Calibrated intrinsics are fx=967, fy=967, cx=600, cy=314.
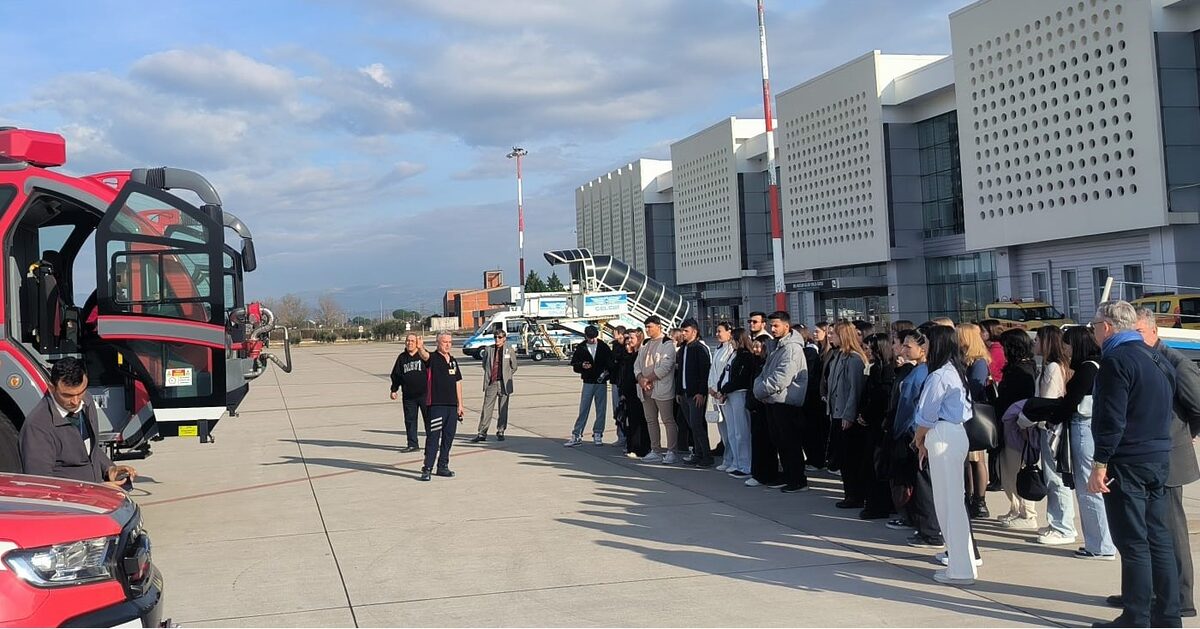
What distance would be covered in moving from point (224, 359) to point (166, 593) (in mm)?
2813

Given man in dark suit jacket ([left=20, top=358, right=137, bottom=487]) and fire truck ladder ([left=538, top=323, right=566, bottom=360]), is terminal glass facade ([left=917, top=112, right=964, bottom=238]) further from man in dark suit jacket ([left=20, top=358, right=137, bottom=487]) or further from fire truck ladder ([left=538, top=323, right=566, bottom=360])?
man in dark suit jacket ([left=20, top=358, right=137, bottom=487])

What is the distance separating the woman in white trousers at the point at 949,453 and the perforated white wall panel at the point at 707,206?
5617cm

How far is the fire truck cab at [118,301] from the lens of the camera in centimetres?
848

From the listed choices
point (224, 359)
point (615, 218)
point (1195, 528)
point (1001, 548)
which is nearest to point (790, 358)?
point (1001, 548)

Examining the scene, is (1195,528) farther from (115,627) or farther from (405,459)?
(405,459)

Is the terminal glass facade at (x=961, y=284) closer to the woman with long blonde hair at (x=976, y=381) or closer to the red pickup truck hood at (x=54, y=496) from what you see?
the woman with long blonde hair at (x=976, y=381)

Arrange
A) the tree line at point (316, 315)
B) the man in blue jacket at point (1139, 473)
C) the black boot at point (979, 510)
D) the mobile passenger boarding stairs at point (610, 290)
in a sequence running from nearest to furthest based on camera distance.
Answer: the man in blue jacket at point (1139, 473)
the black boot at point (979, 510)
the mobile passenger boarding stairs at point (610, 290)
the tree line at point (316, 315)

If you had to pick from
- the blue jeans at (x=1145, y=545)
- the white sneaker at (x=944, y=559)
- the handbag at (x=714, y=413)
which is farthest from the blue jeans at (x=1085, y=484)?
the handbag at (x=714, y=413)

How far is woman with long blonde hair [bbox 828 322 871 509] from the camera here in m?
9.12

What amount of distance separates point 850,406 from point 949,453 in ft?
7.80

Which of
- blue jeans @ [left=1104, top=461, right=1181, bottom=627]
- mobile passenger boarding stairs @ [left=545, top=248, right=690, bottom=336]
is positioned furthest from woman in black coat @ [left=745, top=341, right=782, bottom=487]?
mobile passenger boarding stairs @ [left=545, top=248, right=690, bottom=336]

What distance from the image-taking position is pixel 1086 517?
720 cm

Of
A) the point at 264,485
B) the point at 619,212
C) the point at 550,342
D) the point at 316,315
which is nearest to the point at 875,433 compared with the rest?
the point at 264,485

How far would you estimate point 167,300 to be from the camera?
8.72m
